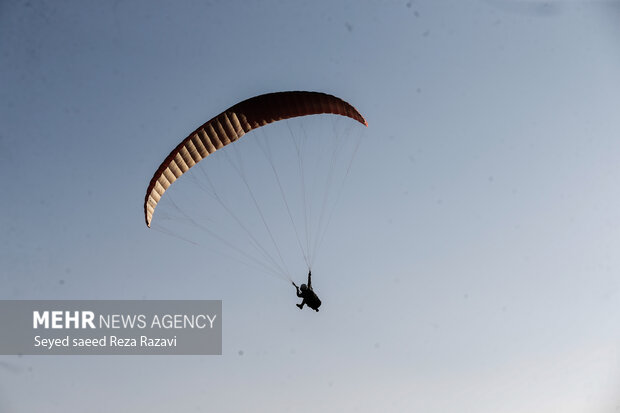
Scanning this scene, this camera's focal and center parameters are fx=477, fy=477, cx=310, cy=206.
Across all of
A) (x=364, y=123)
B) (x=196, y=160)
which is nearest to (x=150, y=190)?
(x=196, y=160)

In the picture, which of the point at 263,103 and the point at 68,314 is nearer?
the point at 263,103

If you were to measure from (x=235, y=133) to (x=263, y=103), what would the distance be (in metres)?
1.33

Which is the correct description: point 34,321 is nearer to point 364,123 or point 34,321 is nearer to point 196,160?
point 196,160

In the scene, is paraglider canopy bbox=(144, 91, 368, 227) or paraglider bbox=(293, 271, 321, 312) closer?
paraglider canopy bbox=(144, 91, 368, 227)

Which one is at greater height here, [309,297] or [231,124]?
[231,124]

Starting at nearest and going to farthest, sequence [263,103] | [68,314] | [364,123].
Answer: [263,103]
[364,123]
[68,314]

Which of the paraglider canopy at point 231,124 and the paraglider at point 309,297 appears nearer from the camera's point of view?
the paraglider canopy at point 231,124

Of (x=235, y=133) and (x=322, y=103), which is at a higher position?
(x=322, y=103)

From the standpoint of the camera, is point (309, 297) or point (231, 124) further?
point (309, 297)

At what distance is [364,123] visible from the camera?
16.5 metres

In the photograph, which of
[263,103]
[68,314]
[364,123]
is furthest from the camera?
[68,314]

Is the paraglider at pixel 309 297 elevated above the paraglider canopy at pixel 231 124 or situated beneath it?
situated beneath

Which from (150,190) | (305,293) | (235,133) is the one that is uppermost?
(235,133)

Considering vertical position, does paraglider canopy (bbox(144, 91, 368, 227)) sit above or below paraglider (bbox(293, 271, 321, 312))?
above
